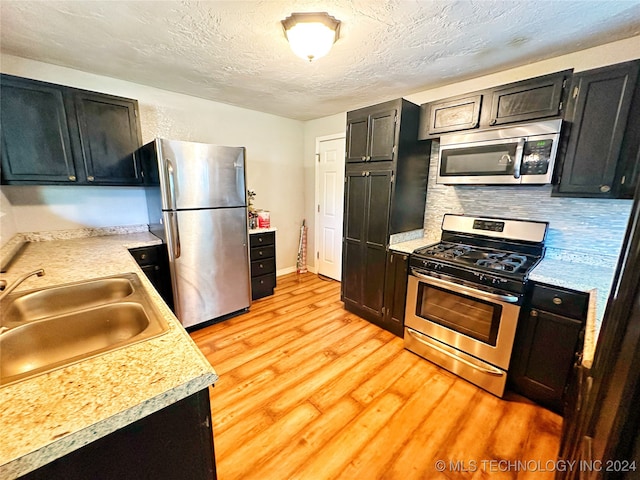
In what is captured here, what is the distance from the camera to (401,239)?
104 inches

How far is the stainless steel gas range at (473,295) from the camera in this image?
1.82 m

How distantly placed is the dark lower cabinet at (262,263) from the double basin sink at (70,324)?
186 cm

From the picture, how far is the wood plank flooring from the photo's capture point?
1422 mm

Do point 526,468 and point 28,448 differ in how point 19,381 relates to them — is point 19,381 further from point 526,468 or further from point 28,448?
point 526,468

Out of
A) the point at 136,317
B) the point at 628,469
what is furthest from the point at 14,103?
the point at 628,469

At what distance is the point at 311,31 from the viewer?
1541mm

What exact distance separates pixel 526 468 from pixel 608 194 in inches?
67.3

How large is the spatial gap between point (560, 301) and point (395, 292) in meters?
1.20

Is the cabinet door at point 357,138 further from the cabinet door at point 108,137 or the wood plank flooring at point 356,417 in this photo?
the cabinet door at point 108,137

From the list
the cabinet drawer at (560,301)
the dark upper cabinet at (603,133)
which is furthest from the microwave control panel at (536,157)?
the cabinet drawer at (560,301)

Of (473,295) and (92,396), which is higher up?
(92,396)

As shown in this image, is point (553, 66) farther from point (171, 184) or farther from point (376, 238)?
point (171, 184)

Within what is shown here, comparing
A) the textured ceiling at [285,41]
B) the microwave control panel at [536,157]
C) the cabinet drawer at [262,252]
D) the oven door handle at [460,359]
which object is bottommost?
the oven door handle at [460,359]

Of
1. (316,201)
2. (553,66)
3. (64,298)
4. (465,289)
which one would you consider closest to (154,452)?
(64,298)
